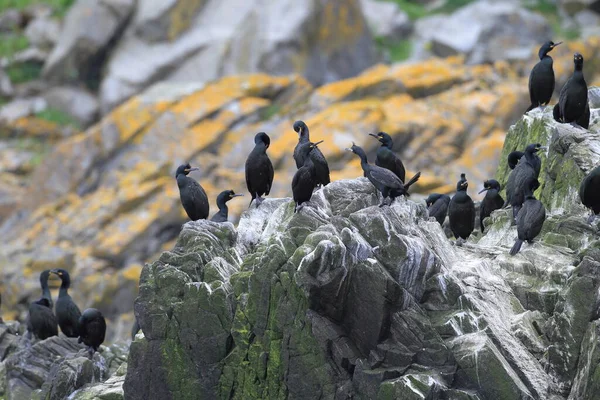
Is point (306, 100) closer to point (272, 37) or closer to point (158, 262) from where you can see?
point (272, 37)

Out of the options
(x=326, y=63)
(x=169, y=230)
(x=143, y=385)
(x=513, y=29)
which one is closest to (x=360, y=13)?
A: (x=326, y=63)

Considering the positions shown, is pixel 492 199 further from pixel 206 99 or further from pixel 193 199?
pixel 206 99

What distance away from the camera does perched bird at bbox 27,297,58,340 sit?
967 inches

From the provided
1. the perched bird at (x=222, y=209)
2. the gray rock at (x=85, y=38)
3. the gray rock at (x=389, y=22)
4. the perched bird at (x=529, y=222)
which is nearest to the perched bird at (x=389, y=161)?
the perched bird at (x=529, y=222)

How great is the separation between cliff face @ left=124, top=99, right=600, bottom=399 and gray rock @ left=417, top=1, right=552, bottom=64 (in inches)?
895

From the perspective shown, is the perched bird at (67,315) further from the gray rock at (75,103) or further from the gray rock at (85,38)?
the gray rock at (85,38)

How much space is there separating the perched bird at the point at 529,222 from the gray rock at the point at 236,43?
22.4 metres

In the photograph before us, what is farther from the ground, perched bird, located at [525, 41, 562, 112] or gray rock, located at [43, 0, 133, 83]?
gray rock, located at [43, 0, 133, 83]

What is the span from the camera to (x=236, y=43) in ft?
141

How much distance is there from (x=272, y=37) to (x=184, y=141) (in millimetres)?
5352

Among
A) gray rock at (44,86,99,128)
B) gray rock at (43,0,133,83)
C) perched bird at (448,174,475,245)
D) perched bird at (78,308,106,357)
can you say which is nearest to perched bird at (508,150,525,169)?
perched bird at (448,174,475,245)

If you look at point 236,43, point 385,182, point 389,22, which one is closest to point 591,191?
point 385,182

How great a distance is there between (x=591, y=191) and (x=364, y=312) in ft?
12.9

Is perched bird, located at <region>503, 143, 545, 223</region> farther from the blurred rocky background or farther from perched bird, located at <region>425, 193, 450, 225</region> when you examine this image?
the blurred rocky background
